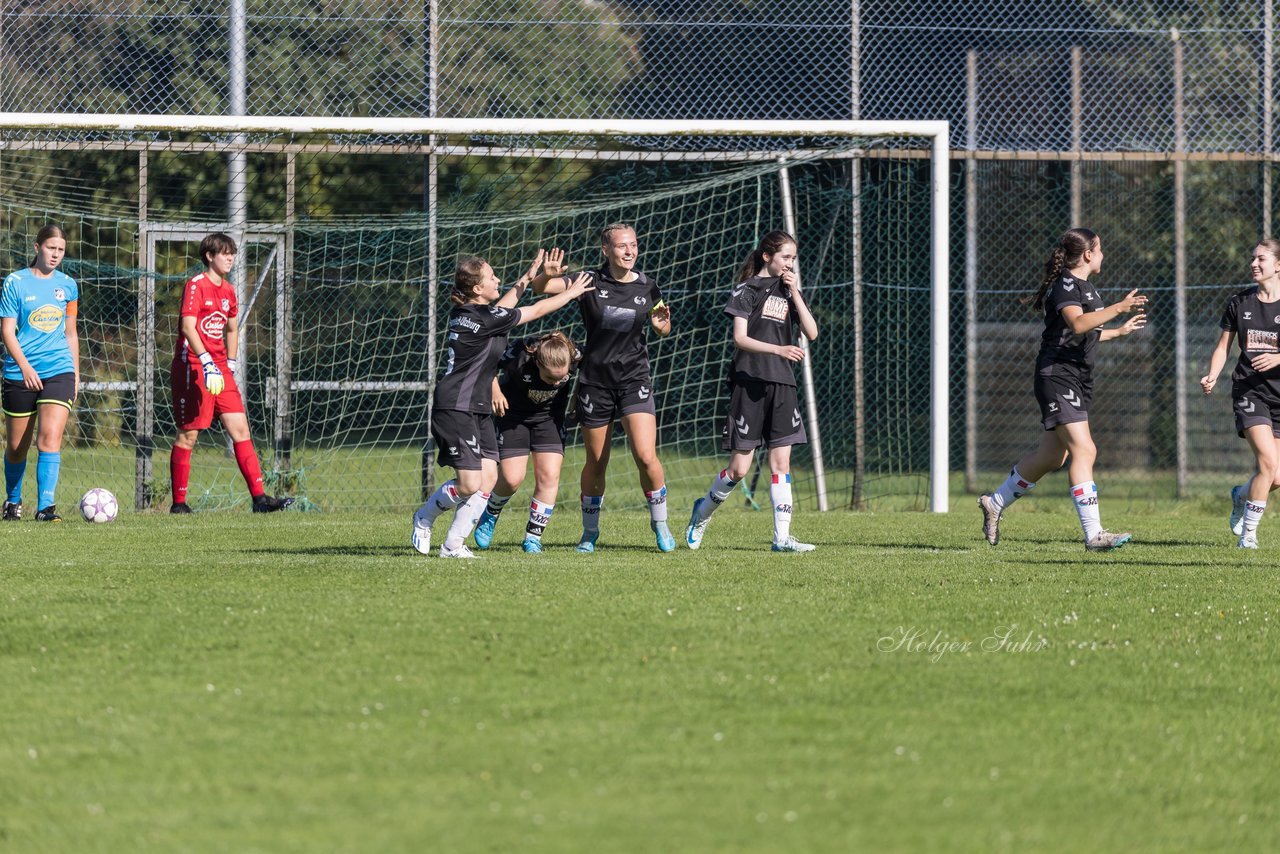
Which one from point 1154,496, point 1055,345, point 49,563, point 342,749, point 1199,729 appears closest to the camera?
point 342,749

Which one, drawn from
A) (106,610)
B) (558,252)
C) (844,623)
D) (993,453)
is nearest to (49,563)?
(106,610)

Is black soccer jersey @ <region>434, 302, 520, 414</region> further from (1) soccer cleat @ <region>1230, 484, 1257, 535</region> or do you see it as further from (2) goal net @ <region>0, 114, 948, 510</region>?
(1) soccer cleat @ <region>1230, 484, 1257, 535</region>

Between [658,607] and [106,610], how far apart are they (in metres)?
2.25

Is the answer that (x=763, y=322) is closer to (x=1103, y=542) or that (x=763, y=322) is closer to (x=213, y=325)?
(x=1103, y=542)

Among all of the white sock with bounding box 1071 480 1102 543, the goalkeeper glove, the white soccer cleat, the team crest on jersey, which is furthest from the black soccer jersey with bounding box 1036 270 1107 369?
the team crest on jersey

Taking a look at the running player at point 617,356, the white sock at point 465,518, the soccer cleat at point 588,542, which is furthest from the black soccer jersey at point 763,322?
the white sock at point 465,518

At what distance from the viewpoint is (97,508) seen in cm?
1119

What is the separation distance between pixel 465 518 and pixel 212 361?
12.9ft

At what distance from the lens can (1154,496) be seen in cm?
1534

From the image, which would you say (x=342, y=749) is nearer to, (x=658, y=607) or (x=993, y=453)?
(x=658, y=607)

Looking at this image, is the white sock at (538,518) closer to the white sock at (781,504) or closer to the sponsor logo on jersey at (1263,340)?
the white sock at (781,504)

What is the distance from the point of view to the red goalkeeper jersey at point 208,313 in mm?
11695

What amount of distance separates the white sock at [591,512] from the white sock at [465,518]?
93 centimetres

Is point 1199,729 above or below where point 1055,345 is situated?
below
